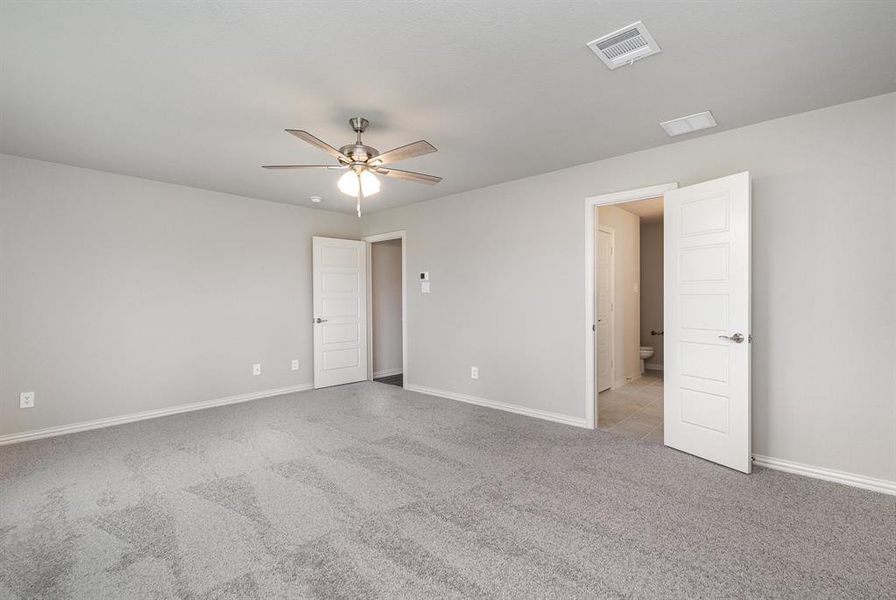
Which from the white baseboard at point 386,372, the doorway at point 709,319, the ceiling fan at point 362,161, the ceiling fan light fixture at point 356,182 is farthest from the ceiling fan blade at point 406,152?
the white baseboard at point 386,372

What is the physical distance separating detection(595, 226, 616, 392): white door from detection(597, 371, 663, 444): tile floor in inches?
10.6

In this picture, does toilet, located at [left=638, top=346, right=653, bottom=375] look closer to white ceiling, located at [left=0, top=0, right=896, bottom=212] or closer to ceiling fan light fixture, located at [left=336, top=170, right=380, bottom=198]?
white ceiling, located at [left=0, top=0, right=896, bottom=212]

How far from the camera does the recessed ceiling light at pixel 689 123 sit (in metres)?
2.90

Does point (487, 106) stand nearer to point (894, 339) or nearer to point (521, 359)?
point (521, 359)

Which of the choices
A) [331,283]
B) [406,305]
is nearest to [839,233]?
[406,305]

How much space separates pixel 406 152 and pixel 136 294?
3526 mm

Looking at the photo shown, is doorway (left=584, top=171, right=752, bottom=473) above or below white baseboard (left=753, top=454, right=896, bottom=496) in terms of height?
above

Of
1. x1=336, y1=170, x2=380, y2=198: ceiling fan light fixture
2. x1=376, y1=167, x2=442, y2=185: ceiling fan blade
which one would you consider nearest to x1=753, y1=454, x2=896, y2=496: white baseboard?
x1=376, y1=167, x2=442, y2=185: ceiling fan blade

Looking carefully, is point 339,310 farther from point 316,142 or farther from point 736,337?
point 736,337

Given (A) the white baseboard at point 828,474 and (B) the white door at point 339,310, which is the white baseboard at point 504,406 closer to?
(B) the white door at point 339,310

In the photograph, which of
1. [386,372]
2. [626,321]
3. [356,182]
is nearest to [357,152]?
[356,182]

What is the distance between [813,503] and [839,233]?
174 cm

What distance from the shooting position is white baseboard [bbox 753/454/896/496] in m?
2.59

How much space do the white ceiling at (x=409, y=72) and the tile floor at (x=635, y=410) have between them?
255cm
